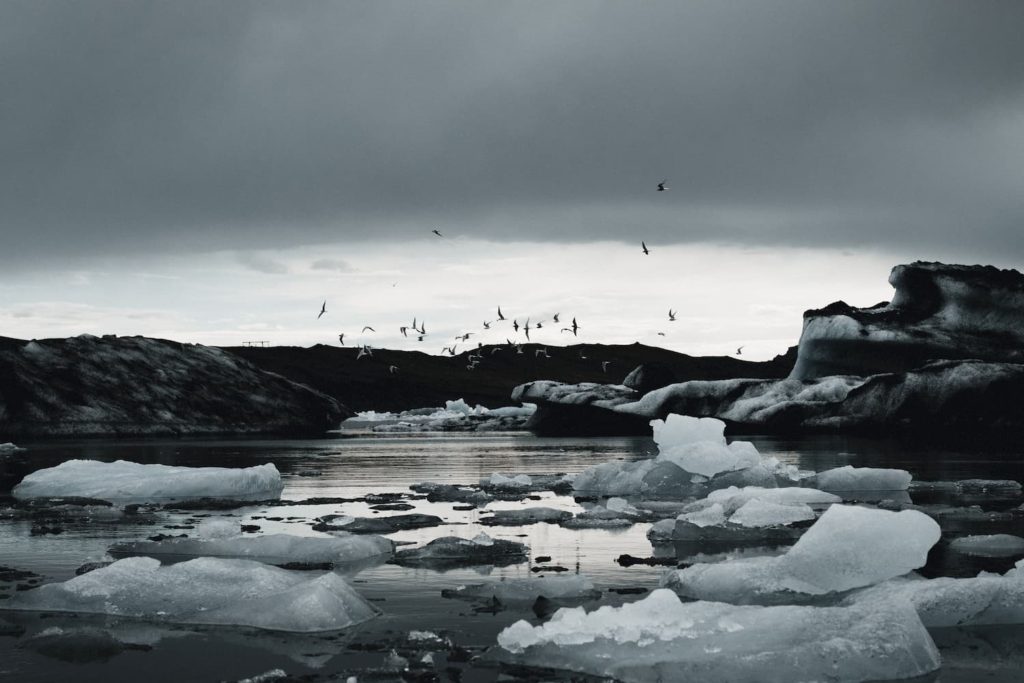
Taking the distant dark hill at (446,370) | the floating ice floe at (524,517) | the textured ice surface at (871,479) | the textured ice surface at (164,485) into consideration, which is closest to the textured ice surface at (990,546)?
the floating ice floe at (524,517)

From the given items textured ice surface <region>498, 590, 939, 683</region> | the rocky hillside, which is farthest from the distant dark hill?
textured ice surface <region>498, 590, 939, 683</region>

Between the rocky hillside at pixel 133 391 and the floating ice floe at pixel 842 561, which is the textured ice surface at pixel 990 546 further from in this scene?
the rocky hillside at pixel 133 391

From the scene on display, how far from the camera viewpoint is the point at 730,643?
253 inches

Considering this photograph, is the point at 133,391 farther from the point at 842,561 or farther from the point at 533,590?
the point at 842,561

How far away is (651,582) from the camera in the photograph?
371 inches

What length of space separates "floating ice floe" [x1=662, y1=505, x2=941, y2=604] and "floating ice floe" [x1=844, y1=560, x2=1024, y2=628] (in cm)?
54

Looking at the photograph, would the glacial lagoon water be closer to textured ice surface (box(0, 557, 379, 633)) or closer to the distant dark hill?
textured ice surface (box(0, 557, 379, 633))

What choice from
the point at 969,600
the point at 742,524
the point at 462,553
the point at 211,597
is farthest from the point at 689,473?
the point at 211,597

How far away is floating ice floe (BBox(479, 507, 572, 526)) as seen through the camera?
13.9 metres

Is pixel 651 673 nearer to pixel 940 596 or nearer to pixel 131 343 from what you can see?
pixel 940 596

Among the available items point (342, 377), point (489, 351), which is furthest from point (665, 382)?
point (489, 351)

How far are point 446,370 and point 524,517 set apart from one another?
13658 centimetres

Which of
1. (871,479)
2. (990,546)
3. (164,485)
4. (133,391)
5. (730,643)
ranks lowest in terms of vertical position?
(990,546)

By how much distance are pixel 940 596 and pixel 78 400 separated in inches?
1909
